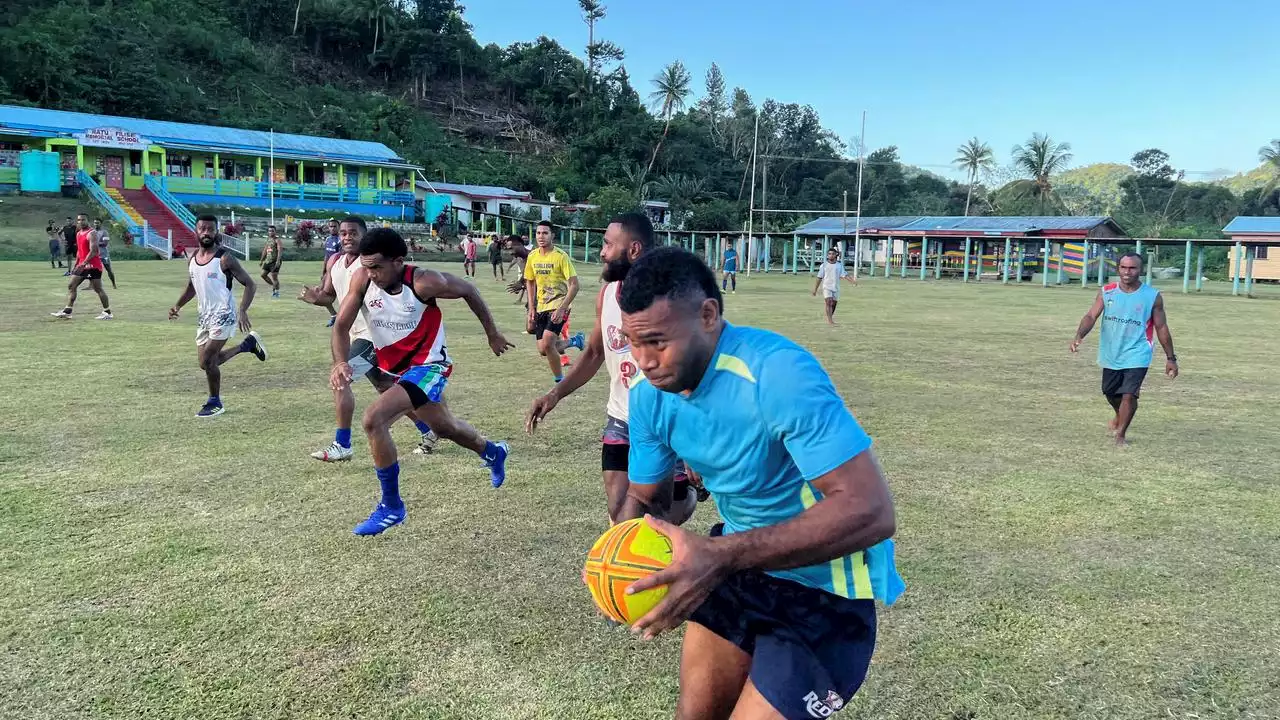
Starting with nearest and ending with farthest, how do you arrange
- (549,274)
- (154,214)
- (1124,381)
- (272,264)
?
(1124,381) → (549,274) → (272,264) → (154,214)

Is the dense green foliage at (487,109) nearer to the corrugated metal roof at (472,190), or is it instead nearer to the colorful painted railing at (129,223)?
the corrugated metal roof at (472,190)

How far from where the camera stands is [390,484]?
6.10 metres

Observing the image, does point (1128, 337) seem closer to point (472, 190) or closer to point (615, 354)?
point (615, 354)

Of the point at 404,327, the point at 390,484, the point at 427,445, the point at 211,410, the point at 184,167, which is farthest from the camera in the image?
the point at 184,167

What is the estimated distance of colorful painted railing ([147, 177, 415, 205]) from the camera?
53.5m

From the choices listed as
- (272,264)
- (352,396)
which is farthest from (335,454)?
(272,264)

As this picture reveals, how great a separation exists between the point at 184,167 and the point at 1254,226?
70.1 metres

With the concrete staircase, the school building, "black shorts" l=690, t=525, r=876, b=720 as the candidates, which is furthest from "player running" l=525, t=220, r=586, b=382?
the school building

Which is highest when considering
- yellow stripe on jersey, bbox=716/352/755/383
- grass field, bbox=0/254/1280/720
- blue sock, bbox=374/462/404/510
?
yellow stripe on jersey, bbox=716/352/755/383

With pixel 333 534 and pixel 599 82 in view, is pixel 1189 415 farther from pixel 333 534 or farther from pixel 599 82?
pixel 599 82

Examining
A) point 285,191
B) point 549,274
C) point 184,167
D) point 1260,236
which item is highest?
point 184,167

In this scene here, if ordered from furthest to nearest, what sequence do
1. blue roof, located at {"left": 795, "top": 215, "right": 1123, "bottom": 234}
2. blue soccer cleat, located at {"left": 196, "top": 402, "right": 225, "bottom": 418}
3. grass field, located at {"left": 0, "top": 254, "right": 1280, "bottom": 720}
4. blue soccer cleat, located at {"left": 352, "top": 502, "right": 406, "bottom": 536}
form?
blue roof, located at {"left": 795, "top": 215, "right": 1123, "bottom": 234}, blue soccer cleat, located at {"left": 196, "top": 402, "right": 225, "bottom": 418}, blue soccer cleat, located at {"left": 352, "top": 502, "right": 406, "bottom": 536}, grass field, located at {"left": 0, "top": 254, "right": 1280, "bottom": 720}

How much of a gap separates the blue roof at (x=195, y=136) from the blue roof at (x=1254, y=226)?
5758cm

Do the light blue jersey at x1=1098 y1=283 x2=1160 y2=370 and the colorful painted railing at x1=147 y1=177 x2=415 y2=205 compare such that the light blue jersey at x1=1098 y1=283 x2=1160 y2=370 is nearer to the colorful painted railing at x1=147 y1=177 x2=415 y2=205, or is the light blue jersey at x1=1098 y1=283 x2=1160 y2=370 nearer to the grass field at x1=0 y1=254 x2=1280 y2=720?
the grass field at x1=0 y1=254 x2=1280 y2=720
